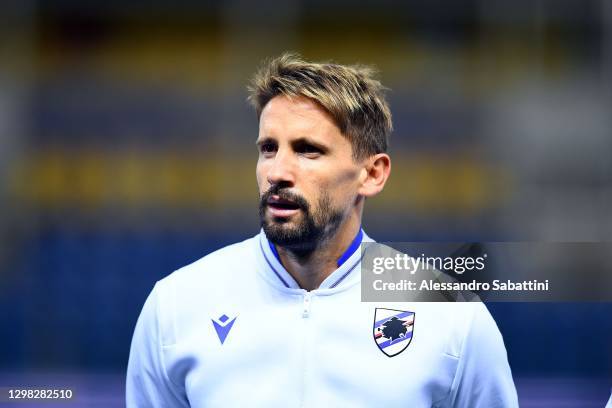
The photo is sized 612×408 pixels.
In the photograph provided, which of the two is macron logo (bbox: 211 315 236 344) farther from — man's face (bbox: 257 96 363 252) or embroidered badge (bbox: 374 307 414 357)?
embroidered badge (bbox: 374 307 414 357)

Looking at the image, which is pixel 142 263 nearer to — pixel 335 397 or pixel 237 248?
pixel 237 248

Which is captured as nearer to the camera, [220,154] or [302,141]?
[302,141]

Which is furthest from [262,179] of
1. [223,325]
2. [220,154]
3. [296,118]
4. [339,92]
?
[220,154]

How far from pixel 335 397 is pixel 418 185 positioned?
226 cm

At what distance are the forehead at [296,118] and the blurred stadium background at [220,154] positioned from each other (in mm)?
1993

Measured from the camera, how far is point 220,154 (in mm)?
4320

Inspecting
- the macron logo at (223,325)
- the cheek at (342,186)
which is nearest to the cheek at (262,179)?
the cheek at (342,186)

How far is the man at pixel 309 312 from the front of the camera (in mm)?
2113

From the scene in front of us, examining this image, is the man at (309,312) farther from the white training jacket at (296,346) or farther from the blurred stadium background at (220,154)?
the blurred stadium background at (220,154)

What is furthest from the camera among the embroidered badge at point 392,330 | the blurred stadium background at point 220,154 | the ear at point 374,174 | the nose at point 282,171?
the blurred stadium background at point 220,154

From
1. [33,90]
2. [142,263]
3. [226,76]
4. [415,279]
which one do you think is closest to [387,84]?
[226,76]

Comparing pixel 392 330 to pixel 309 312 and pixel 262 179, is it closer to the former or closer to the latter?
pixel 309 312

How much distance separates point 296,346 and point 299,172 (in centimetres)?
48

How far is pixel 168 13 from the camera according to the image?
4.57 meters
